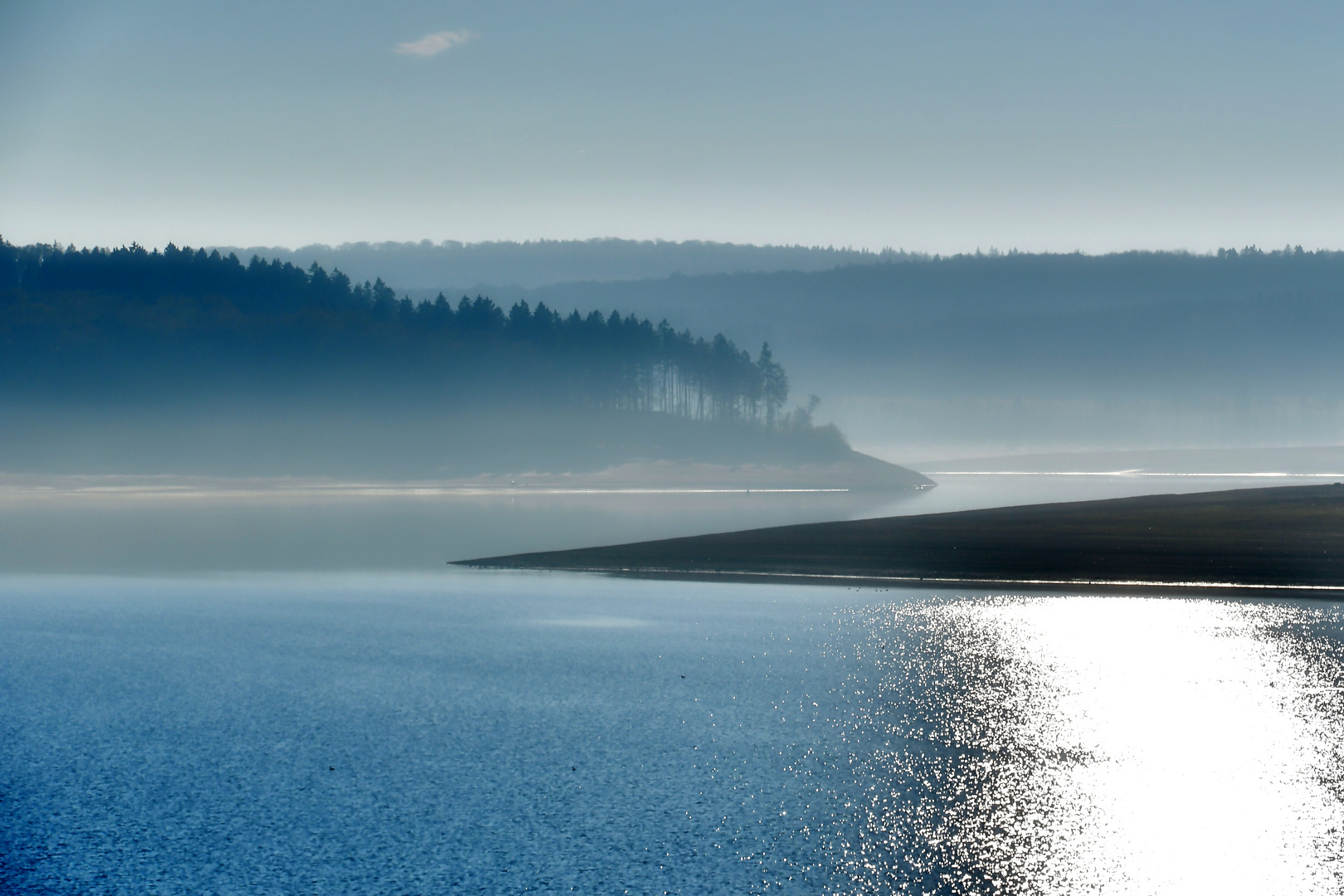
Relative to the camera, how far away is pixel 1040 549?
147 ft

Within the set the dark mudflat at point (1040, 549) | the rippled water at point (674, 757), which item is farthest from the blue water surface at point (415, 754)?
→ the dark mudflat at point (1040, 549)

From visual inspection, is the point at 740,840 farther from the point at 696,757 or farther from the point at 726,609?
the point at 726,609

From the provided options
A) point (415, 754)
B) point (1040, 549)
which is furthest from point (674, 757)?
point (1040, 549)

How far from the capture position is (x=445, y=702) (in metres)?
18.1

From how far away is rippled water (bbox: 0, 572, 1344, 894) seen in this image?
1090 centimetres

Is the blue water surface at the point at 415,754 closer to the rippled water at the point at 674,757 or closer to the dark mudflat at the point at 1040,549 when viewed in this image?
the rippled water at the point at 674,757

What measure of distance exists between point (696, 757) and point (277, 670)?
960 centimetres

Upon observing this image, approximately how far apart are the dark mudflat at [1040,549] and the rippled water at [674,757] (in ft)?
39.3

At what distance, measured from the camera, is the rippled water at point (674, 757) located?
35.8 feet

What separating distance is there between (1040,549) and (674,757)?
32919 mm

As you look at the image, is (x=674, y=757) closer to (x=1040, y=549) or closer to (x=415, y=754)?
(x=415, y=754)

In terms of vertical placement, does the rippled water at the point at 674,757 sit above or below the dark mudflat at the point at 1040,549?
below

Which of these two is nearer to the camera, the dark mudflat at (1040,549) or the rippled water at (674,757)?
the rippled water at (674,757)

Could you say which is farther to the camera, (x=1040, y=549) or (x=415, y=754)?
(x=1040, y=549)
